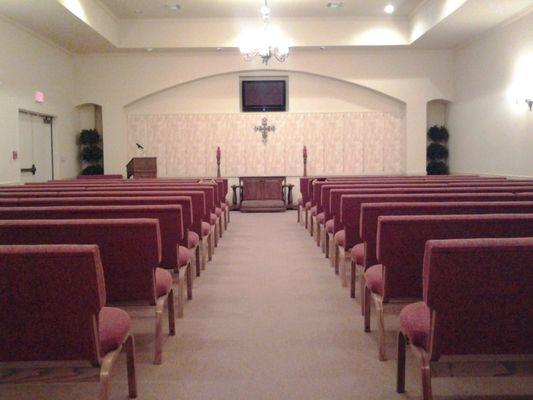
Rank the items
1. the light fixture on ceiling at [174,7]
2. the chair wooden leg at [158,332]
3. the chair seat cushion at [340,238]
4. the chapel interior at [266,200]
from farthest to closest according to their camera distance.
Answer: the light fixture on ceiling at [174,7]
the chair seat cushion at [340,238]
the chair wooden leg at [158,332]
the chapel interior at [266,200]

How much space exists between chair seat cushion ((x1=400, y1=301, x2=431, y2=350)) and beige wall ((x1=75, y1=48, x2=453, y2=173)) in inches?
427

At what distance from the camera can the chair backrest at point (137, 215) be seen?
335 cm

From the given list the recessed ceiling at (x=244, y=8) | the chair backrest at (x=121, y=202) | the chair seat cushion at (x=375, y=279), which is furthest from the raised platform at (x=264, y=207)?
the chair seat cushion at (x=375, y=279)

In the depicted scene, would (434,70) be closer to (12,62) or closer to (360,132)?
(360,132)

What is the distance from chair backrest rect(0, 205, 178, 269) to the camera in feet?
11.0

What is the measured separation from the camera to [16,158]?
378 inches

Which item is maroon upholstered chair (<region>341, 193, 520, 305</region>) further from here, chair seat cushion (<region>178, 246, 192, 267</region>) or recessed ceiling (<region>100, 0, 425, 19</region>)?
recessed ceiling (<region>100, 0, 425, 19</region>)

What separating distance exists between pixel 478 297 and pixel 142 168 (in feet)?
33.7

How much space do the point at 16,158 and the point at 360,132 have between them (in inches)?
309

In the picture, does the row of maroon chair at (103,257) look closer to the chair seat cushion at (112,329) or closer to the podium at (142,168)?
the chair seat cushion at (112,329)

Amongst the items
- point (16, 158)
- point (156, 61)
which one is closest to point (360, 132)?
point (156, 61)

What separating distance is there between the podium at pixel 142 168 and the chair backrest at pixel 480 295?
1013 cm

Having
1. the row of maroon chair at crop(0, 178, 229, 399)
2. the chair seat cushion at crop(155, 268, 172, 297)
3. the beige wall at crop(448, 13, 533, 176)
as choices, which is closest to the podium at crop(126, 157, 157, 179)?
the row of maroon chair at crop(0, 178, 229, 399)

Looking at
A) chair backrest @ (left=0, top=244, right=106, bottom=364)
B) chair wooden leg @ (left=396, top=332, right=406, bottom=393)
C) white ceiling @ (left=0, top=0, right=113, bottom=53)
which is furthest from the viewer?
white ceiling @ (left=0, top=0, right=113, bottom=53)
